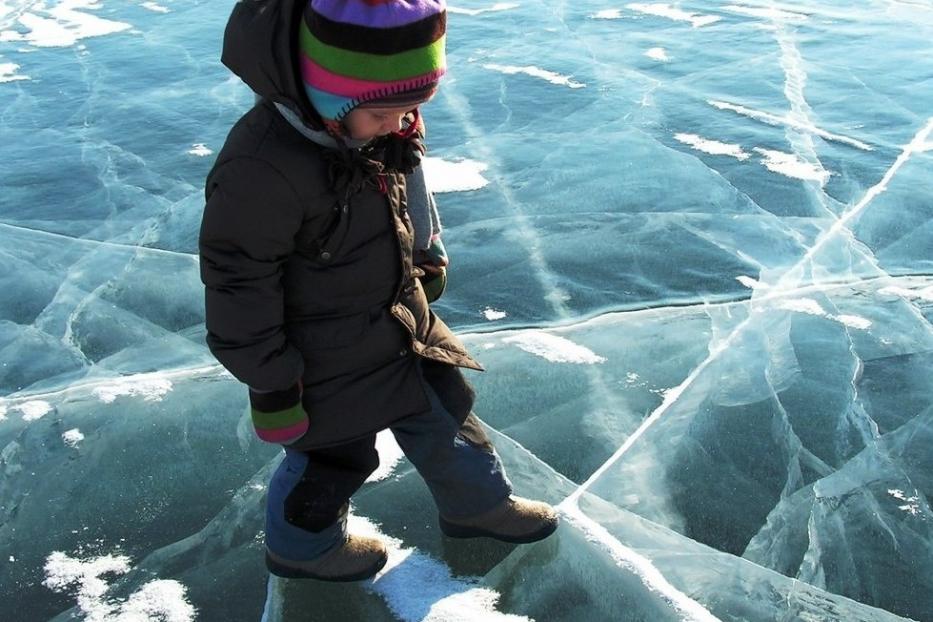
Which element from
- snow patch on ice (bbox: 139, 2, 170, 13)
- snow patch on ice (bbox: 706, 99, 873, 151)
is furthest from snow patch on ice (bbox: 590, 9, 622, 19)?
snow patch on ice (bbox: 139, 2, 170, 13)

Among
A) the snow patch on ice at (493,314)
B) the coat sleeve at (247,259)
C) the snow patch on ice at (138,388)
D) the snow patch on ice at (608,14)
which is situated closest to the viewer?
the coat sleeve at (247,259)

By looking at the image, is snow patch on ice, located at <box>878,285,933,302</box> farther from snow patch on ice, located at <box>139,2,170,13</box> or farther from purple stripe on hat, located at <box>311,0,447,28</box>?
snow patch on ice, located at <box>139,2,170,13</box>

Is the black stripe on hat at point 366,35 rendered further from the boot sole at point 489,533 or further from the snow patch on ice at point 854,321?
the snow patch on ice at point 854,321

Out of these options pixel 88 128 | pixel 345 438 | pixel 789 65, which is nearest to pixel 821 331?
pixel 345 438

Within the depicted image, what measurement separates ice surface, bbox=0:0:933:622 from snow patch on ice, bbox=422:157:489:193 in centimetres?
2

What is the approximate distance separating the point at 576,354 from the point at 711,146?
1687mm

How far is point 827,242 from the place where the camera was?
3129 mm

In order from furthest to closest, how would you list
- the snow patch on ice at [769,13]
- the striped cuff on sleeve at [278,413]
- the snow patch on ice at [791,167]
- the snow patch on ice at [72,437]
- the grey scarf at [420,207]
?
1. the snow patch on ice at [769,13]
2. the snow patch on ice at [791,167]
3. the snow patch on ice at [72,437]
4. the grey scarf at [420,207]
5. the striped cuff on sleeve at [278,413]

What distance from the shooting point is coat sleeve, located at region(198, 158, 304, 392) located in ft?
4.86

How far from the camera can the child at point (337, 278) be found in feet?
4.69

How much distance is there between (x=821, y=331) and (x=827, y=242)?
0.58 metres

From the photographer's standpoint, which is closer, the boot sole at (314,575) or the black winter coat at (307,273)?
the black winter coat at (307,273)

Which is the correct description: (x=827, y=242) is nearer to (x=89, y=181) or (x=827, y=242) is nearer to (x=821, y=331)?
(x=821, y=331)

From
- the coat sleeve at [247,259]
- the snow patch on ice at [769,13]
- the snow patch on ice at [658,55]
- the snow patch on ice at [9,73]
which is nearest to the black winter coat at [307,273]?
the coat sleeve at [247,259]
